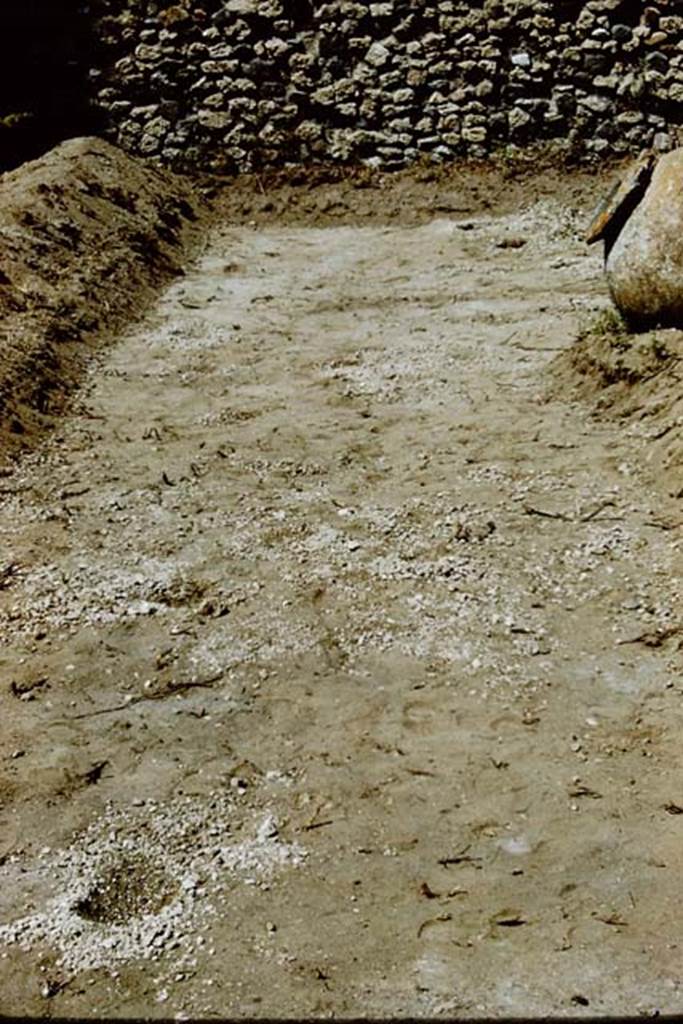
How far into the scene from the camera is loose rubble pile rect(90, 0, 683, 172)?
38.2 feet

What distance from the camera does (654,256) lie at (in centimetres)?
644

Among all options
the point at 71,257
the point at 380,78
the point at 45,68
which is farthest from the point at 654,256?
the point at 45,68

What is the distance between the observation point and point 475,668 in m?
4.42

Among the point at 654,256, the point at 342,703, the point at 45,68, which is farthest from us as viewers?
the point at 45,68

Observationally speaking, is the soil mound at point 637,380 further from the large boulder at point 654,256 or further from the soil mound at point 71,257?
the soil mound at point 71,257

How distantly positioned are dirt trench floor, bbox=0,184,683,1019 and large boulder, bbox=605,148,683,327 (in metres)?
0.85

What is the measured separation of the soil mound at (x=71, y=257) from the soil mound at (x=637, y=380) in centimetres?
364

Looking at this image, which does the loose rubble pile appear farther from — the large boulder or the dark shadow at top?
the large boulder

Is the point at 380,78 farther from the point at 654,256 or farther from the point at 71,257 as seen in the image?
the point at 654,256

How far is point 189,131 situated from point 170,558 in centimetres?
864

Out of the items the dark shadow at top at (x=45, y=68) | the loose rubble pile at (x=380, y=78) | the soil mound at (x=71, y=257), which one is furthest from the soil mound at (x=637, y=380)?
the dark shadow at top at (x=45, y=68)

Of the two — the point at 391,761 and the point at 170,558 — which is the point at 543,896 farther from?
the point at 170,558

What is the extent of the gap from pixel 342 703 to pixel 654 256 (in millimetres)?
3768

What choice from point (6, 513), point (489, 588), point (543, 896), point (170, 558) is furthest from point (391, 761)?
point (6, 513)
